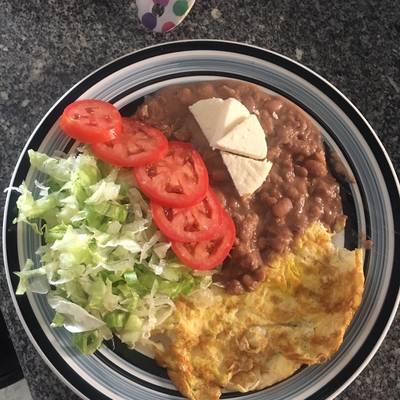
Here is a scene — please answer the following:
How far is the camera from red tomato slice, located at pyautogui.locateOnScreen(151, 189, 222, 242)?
2.00 metres

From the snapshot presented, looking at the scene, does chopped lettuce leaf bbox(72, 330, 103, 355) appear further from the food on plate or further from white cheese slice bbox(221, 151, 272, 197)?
white cheese slice bbox(221, 151, 272, 197)

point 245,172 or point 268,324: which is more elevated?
point 245,172

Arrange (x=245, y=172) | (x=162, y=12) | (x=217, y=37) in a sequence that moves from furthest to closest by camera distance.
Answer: (x=217, y=37) < (x=162, y=12) < (x=245, y=172)

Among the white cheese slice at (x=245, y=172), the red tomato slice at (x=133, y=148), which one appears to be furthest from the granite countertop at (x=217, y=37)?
the white cheese slice at (x=245, y=172)

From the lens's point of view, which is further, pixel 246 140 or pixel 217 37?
pixel 217 37

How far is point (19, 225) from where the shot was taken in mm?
2145

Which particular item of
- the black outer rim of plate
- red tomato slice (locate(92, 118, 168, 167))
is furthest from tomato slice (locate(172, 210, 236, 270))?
the black outer rim of plate

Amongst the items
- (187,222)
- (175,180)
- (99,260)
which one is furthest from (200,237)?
(99,260)

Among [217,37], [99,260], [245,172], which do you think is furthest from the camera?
[217,37]

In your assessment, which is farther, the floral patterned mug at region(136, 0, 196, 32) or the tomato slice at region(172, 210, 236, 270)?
the floral patterned mug at region(136, 0, 196, 32)

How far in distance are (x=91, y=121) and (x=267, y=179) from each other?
592 mm

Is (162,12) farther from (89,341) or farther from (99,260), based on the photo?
(89,341)

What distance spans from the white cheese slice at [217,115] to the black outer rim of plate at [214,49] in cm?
19

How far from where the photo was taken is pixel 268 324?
2123 mm
